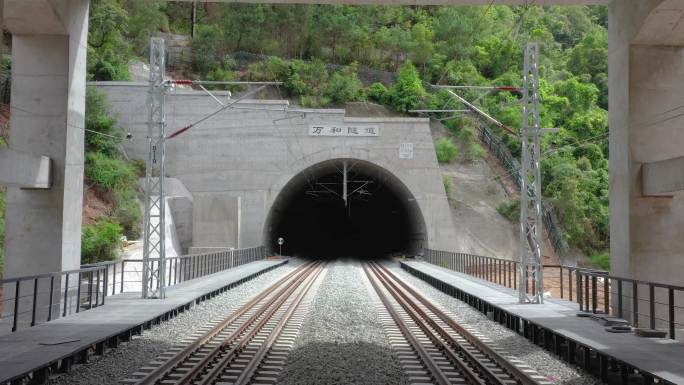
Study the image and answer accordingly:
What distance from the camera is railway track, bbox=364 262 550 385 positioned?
8469mm

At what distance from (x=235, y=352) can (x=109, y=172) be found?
24122mm

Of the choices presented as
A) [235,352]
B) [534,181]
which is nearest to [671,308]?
[534,181]

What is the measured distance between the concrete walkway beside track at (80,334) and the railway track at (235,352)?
953 millimetres

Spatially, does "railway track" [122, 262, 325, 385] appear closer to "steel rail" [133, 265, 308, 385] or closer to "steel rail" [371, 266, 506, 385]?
"steel rail" [133, 265, 308, 385]

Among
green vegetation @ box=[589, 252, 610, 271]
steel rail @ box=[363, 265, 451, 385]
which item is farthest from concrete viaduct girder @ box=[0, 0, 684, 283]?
green vegetation @ box=[589, 252, 610, 271]

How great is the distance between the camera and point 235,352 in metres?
9.98

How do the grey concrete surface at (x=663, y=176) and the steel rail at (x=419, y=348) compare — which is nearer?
the steel rail at (x=419, y=348)

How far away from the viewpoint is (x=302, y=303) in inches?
674

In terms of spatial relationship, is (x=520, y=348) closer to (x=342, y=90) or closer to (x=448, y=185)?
(x=448, y=185)

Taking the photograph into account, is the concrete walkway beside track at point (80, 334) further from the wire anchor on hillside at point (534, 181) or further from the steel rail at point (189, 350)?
the wire anchor on hillside at point (534, 181)

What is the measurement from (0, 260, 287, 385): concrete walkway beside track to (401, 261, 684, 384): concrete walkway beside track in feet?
22.1

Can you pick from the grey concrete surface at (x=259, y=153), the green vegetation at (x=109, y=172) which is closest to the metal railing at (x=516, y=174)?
the grey concrete surface at (x=259, y=153)

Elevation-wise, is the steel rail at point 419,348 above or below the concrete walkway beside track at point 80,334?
below

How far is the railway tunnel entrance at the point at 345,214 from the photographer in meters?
36.8
